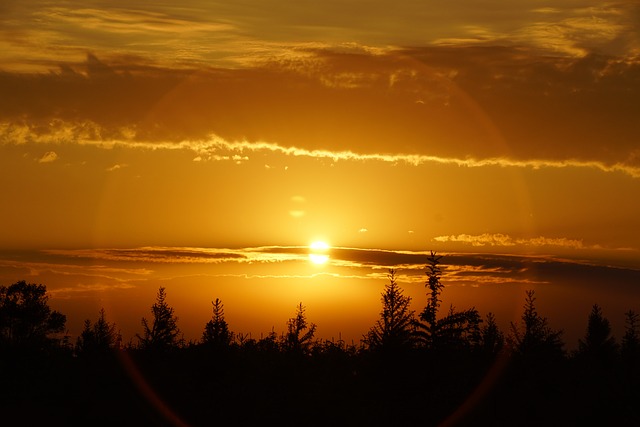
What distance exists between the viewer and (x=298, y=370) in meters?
93.8

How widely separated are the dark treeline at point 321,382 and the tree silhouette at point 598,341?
90.8ft

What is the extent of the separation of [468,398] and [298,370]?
987 inches

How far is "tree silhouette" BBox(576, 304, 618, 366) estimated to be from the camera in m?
137

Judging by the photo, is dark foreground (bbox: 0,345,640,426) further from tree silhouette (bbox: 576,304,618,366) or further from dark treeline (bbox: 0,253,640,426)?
tree silhouette (bbox: 576,304,618,366)

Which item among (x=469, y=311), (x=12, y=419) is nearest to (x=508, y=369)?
(x=469, y=311)

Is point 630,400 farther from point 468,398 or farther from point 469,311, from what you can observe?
point 469,311

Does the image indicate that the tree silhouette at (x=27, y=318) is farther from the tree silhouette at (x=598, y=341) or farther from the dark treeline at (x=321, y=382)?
the tree silhouette at (x=598, y=341)

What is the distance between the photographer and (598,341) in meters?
149

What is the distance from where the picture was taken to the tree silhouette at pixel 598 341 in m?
137

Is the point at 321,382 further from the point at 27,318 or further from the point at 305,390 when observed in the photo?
the point at 27,318

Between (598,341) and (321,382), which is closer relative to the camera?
(321,382)

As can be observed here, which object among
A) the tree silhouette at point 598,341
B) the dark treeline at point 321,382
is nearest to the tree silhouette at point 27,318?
the dark treeline at point 321,382

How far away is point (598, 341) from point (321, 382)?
73.7 m

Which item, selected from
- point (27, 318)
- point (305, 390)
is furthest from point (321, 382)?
point (27, 318)
